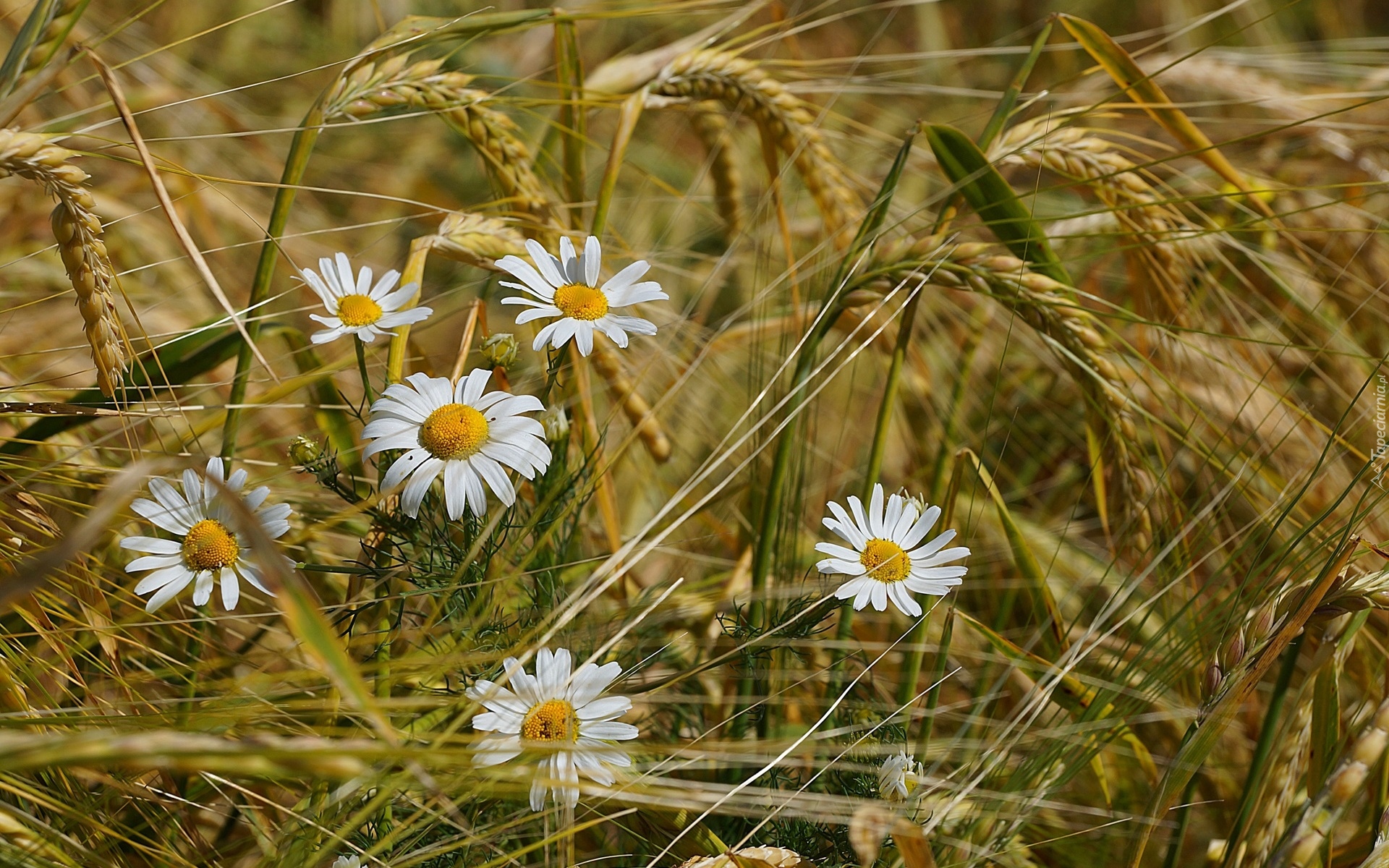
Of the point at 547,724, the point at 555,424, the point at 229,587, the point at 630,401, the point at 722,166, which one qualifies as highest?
the point at 722,166

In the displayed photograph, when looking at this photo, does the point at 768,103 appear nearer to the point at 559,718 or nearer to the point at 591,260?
the point at 591,260

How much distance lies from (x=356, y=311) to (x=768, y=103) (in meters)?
0.48

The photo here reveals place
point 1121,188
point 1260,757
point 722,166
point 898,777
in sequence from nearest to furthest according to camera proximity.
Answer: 1. point 898,777
2. point 1260,757
3. point 1121,188
4. point 722,166

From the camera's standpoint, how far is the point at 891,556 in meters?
0.63

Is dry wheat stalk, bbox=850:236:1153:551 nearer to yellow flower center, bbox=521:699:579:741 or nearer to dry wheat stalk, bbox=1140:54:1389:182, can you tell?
yellow flower center, bbox=521:699:579:741

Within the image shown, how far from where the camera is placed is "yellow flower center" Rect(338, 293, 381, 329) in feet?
2.11

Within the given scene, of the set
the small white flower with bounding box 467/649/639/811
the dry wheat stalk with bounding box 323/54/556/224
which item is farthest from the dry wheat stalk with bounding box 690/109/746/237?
→ the small white flower with bounding box 467/649/639/811

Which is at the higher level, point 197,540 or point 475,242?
point 475,242

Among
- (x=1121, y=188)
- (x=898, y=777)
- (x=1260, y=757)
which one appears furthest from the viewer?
(x=1121, y=188)

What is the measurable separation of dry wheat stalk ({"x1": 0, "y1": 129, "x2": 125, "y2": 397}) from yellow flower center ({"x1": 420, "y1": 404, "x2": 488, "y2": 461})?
217mm

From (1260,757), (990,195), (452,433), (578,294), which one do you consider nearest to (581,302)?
(578,294)

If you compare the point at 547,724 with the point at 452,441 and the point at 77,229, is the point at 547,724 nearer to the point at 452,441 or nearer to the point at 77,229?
the point at 452,441

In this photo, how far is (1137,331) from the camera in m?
1.09

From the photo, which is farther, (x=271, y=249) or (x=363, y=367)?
(x=271, y=249)
